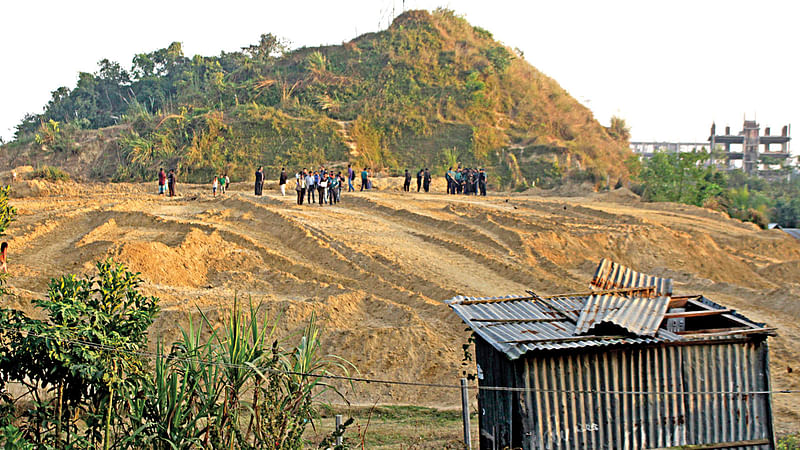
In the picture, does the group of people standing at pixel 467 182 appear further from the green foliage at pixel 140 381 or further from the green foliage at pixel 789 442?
the green foliage at pixel 140 381

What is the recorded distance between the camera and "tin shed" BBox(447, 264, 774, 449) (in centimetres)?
707

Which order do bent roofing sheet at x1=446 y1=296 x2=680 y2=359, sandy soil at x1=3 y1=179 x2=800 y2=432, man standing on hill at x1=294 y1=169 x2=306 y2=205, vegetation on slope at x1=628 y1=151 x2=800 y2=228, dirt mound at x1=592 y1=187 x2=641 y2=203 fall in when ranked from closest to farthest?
bent roofing sheet at x1=446 y1=296 x2=680 y2=359 < sandy soil at x1=3 y1=179 x2=800 y2=432 < man standing on hill at x1=294 y1=169 x2=306 y2=205 < vegetation on slope at x1=628 y1=151 x2=800 y2=228 < dirt mound at x1=592 y1=187 x2=641 y2=203

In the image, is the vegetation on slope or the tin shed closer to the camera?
the tin shed

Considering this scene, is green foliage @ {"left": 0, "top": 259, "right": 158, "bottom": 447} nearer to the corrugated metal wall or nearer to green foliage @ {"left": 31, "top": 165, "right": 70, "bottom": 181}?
the corrugated metal wall

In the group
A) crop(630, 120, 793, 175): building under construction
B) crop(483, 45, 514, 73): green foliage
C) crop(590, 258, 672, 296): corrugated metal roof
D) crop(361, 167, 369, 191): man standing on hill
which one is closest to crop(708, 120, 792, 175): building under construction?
crop(630, 120, 793, 175): building under construction

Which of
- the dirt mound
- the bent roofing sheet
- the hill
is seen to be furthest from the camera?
the hill

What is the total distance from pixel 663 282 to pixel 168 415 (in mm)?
6445

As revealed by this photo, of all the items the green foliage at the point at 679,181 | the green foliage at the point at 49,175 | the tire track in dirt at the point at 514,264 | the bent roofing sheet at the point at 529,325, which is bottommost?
the tire track in dirt at the point at 514,264

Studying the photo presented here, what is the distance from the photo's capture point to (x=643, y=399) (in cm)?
723

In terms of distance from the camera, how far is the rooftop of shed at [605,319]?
23.3 feet

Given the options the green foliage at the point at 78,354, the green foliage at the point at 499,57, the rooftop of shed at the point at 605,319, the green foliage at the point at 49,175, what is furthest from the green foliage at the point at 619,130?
the green foliage at the point at 78,354

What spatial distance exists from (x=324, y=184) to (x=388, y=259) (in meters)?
7.11

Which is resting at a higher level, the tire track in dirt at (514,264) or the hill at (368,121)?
the hill at (368,121)

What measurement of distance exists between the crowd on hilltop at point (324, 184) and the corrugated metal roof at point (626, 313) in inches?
608
